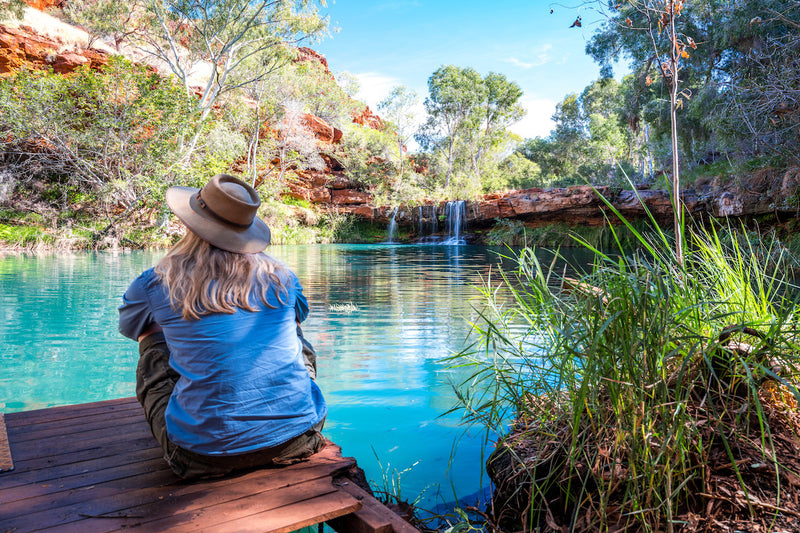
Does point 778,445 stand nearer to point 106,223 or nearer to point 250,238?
point 250,238

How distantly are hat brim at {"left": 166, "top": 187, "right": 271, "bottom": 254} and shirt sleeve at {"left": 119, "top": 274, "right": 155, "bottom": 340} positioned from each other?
0.89 feet

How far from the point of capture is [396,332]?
5.22m

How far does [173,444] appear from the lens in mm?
1673

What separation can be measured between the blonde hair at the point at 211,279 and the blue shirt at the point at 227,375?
3 centimetres

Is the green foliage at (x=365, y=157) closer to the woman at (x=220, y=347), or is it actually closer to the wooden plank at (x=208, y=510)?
the woman at (x=220, y=347)

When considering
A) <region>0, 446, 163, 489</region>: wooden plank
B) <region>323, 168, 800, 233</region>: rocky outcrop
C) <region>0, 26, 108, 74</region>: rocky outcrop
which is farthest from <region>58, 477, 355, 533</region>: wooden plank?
<region>0, 26, 108, 74</region>: rocky outcrop

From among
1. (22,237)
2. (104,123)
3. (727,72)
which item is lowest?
(22,237)

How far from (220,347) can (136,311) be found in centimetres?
38

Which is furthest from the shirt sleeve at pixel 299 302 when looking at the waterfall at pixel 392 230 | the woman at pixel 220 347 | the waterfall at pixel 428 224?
the waterfall at pixel 392 230

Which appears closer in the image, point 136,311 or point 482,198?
point 136,311

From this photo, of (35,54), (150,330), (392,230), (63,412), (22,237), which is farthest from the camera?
(392,230)

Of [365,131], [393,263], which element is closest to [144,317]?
[393,263]

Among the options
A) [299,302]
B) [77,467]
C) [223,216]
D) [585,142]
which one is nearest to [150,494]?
[77,467]

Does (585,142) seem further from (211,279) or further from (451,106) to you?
(211,279)
